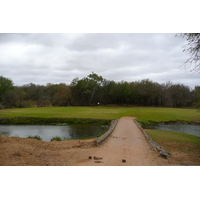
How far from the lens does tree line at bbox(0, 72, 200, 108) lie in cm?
5594

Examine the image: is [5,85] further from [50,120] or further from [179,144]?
[179,144]

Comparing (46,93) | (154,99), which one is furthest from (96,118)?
(46,93)

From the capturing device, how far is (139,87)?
192 ft

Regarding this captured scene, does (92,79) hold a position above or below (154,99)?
above

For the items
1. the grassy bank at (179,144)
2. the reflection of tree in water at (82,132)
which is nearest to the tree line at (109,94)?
the reflection of tree in water at (82,132)

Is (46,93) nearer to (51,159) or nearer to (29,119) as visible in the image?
(29,119)

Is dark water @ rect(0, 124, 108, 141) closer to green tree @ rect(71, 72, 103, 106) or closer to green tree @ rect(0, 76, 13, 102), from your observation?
green tree @ rect(71, 72, 103, 106)

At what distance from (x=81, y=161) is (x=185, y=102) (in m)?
57.9

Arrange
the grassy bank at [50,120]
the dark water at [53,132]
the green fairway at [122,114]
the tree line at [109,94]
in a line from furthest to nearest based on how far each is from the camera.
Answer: the tree line at [109,94], the green fairway at [122,114], the grassy bank at [50,120], the dark water at [53,132]

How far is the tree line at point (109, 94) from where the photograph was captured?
55938mm

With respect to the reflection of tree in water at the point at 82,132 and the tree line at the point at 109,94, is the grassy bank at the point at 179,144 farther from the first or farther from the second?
the tree line at the point at 109,94

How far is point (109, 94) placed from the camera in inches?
2448

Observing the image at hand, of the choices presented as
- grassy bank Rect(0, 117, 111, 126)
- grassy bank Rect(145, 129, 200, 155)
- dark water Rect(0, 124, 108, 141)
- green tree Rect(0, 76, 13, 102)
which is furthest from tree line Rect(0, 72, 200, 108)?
grassy bank Rect(145, 129, 200, 155)

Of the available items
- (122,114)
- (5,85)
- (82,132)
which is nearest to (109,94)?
(122,114)
